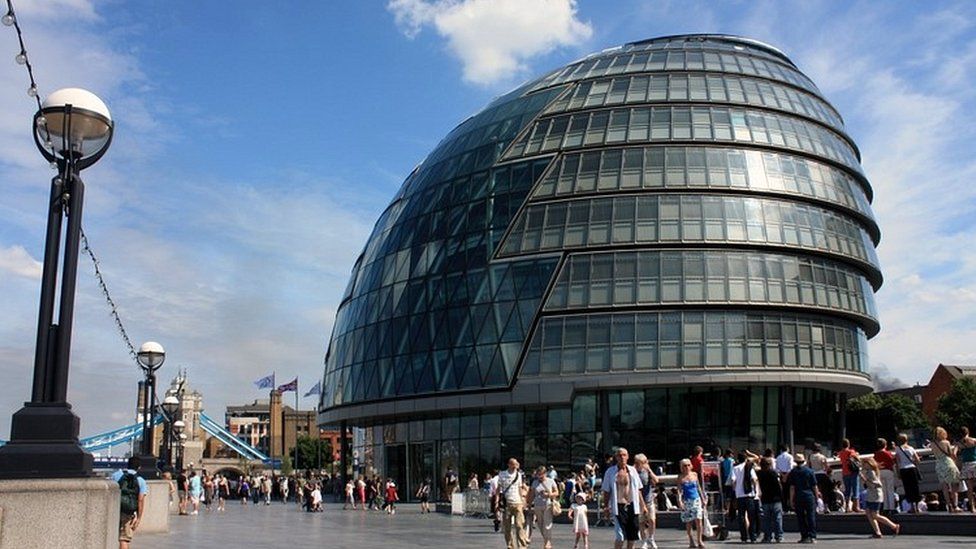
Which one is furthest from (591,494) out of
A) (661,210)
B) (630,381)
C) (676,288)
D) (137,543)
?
(137,543)

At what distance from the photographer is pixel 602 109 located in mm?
54094

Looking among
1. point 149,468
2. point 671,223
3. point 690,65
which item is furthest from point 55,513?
point 690,65

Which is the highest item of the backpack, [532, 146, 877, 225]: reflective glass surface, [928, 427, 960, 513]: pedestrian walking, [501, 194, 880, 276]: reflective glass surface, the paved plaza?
[532, 146, 877, 225]: reflective glass surface

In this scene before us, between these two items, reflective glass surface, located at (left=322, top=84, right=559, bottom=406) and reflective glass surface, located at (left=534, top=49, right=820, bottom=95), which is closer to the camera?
reflective glass surface, located at (left=322, top=84, right=559, bottom=406)

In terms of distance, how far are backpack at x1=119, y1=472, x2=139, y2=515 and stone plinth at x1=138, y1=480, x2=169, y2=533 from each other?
10510 mm

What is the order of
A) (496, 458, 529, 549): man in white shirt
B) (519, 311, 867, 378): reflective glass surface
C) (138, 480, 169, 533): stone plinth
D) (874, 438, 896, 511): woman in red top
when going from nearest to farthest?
1. (496, 458, 529, 549): man in white shirt
2. (874, 438, 896, 511): woman in red top
3. (138, 480, 169, 533): stone plinth
4. (519, 311, 867, 378): reflective glass surface

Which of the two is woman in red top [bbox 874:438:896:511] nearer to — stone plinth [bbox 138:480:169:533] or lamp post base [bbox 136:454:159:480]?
stone plinth [bbox 138:480:169:533]

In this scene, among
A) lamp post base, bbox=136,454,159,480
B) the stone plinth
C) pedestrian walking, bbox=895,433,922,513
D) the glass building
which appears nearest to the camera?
pedestrian walking, bbox=895,433,922,513

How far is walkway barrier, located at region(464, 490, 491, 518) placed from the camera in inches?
1513

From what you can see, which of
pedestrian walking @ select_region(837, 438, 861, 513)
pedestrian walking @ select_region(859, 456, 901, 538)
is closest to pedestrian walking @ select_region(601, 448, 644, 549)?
pedestrian walking @ select_region(859, 456, 901, 538)

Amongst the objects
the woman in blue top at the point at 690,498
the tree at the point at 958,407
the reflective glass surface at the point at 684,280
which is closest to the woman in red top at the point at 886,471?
the woman in blue top at the point at 690,498

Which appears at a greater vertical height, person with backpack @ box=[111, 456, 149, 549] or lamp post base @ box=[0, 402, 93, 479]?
lamp post base @ box=[0, 402, 93, 479]

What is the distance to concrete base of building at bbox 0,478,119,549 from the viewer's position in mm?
8797

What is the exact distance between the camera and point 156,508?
27.2m
